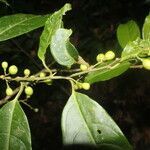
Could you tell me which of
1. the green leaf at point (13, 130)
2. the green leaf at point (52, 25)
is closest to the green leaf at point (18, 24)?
the green leaf at point (52, 25)

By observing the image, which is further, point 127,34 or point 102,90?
point 102,90

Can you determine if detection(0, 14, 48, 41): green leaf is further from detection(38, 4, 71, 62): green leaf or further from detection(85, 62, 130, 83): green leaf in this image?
detection(85, 62, 130, 83): green leaf

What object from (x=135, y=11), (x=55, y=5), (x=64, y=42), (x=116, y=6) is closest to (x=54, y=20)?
(x=64, y=42)

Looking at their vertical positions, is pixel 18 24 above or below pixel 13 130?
above

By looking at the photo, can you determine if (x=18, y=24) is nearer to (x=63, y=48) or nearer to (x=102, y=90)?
(x=63, y=48)

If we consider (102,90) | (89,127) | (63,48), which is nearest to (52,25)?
(63,48)

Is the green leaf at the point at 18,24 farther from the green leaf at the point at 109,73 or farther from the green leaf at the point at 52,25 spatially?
the green leaf at the point at 109,73
